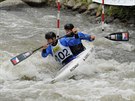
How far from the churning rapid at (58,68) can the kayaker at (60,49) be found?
39 centimetres

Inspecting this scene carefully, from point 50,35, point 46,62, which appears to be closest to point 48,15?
point 46,62

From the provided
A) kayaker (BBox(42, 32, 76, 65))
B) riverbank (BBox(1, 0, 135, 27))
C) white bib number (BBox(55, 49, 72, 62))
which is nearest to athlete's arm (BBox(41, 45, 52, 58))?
kayaker (BBox(42, 32, 76, 65))

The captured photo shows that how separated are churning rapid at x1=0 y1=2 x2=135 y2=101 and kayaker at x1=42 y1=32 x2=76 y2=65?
0.39 meters

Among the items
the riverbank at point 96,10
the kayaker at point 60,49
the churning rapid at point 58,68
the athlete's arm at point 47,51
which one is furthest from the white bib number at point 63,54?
the riverbank at point 96,10

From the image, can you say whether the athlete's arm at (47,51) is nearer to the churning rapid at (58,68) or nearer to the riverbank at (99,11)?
the churning rapid at (58,68)

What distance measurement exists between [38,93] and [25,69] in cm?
150

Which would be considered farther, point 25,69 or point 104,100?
point 25,69

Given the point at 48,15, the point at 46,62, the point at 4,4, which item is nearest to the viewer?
the point at 46,62

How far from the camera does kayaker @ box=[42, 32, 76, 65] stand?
7.48 metres

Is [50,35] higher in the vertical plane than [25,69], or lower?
higher

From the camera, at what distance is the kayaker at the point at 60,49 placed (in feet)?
→ 24.5

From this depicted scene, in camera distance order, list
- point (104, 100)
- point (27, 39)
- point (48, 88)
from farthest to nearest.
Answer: point (27, 39) < point (48, 88) < point (104, 100)

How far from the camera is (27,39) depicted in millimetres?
10672

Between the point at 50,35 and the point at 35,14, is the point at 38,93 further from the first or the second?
the point at 35,14
